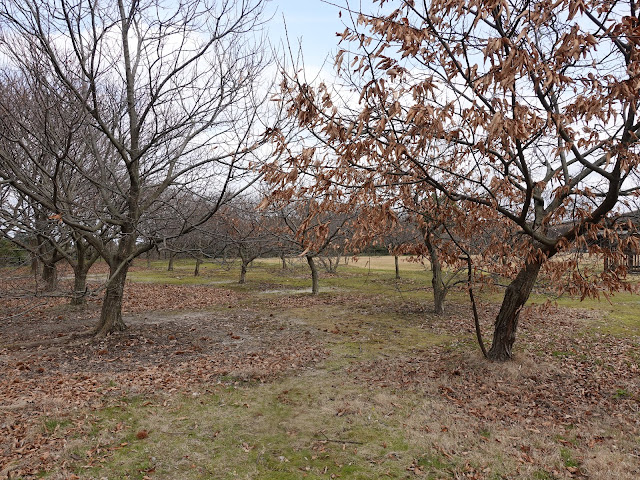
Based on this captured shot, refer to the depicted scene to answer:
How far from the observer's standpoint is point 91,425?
16.9 ft

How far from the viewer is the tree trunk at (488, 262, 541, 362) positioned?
277 inches

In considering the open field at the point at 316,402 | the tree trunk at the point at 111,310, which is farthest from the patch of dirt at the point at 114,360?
the tree trunk at the point at 111,310

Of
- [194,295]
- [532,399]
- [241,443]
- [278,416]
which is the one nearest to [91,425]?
[241,443]

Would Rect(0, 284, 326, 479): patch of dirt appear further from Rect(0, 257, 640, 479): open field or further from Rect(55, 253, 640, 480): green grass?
Rect(55, 253, 640, 480): green grass

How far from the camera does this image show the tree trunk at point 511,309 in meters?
7.04

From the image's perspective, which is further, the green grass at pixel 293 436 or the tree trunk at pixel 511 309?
the tree trunk at pixel 511 309

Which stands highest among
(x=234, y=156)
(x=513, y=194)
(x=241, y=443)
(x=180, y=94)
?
(x=180, y=94)

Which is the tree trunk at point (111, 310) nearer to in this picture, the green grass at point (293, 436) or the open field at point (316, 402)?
the open field at point (316, 402)

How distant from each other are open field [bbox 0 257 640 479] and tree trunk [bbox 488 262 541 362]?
28 centimetres

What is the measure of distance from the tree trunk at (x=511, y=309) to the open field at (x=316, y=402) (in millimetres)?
281

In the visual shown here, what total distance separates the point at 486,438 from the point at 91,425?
5.01 meters

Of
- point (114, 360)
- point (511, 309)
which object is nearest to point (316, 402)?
point (511, 309)

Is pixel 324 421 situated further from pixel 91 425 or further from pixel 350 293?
pixel 350 293

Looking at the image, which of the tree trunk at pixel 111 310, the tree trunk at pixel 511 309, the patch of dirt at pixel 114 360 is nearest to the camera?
the patch of dirt at pixel 114 360
